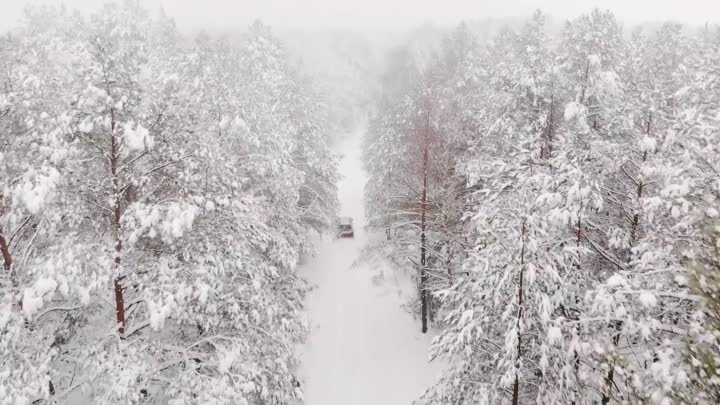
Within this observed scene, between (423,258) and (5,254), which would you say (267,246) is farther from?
(423,258)

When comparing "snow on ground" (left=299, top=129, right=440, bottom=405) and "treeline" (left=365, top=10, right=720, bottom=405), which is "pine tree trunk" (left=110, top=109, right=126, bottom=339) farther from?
"snow on ground" (left=299, top=129, right=440, bottom=405)

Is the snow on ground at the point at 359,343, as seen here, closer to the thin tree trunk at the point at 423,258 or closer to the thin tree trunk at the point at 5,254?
the thin tree trunk at the point at 423,258

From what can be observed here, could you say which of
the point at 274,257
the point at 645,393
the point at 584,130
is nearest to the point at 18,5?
the point at 274,257

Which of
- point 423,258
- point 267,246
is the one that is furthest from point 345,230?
point 267,246

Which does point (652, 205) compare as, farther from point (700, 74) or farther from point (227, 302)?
point (227, 302)

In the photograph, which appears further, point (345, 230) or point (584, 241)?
point (345, 230)

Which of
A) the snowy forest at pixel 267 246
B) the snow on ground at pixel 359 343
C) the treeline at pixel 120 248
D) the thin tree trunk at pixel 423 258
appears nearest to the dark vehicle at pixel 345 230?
the snow on ground at pixel 359 343
